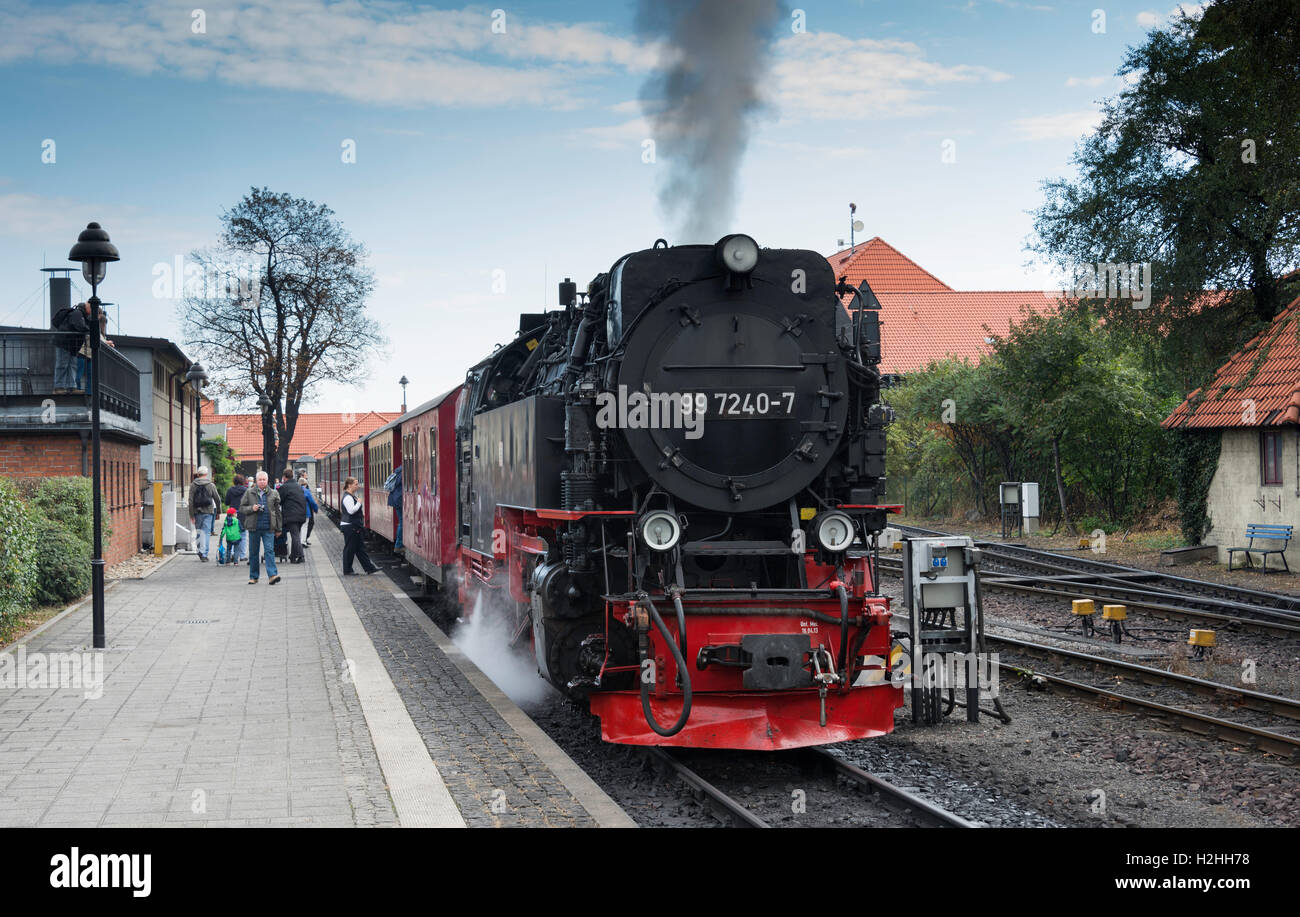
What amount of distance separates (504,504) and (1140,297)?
57.1ft

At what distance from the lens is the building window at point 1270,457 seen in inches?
730

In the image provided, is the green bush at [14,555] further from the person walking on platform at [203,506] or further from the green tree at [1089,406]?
the green tree at [1089,406]

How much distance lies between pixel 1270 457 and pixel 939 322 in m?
23.4

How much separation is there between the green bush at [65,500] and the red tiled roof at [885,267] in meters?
35.9

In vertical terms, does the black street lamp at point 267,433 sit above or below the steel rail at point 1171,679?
above

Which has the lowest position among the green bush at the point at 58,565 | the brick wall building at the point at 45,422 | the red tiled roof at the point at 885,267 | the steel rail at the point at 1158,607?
the steel rail at the point at 1158,607

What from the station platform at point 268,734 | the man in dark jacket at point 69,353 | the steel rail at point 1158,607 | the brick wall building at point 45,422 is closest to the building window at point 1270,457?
the steel rail at point 1158,607

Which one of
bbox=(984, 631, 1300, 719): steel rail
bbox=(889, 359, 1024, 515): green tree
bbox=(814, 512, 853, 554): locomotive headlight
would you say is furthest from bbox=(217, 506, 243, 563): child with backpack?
bbox=(889, 359, 1024, 515): green tree

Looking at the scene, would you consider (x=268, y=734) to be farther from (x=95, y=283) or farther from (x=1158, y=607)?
(x=1158, y=607)

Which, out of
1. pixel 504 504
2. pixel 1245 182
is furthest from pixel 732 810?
pixel 1245 182

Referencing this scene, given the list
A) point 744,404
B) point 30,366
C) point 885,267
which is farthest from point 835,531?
point 885,267

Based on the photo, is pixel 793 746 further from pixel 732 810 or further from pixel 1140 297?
pixel 1140 297

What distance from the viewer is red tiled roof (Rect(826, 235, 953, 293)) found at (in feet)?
155
